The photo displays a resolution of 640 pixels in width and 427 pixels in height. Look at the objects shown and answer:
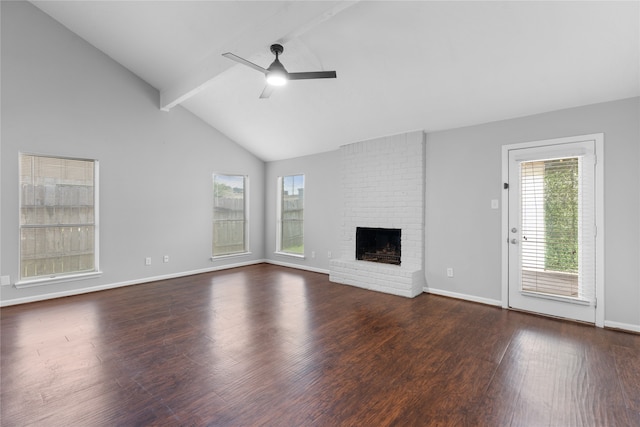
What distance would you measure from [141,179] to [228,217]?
1.93 metres

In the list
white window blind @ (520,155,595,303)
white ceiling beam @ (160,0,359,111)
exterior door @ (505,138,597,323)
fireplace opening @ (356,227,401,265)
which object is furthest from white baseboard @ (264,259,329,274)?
white ceiling beam @ (160,0,359,111)

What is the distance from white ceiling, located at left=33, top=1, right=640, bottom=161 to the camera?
106 inches

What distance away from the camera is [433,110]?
4.08 metres

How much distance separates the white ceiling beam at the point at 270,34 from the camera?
8.88 ft

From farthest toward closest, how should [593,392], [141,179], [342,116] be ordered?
[141,179]
[342,116]
[593,392]

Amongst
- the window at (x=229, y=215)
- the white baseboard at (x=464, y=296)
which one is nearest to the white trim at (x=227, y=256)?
the window at (x=229, y=215)

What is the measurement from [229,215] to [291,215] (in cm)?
140

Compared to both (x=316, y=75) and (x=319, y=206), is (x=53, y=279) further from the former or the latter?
(x=316, y=75)

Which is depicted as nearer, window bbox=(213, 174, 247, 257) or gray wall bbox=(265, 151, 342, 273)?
gray wall bbox=(265, 151, 342, 273)

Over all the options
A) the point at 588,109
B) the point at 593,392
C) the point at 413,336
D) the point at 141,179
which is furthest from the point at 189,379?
the point at 588,109

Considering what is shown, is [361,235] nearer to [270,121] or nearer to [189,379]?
[270,121]

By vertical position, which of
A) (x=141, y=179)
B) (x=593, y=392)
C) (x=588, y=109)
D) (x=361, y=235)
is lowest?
(x=593, y=392)

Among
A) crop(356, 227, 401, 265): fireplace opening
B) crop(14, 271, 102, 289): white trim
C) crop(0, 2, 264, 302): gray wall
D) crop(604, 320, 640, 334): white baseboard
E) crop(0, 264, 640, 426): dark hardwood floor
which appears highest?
crop(0, 2, 264, 302): gray wall

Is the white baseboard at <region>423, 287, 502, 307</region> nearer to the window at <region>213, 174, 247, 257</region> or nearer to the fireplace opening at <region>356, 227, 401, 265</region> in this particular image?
the fireplace opening at <region>356, 227, 401, 265</region>
